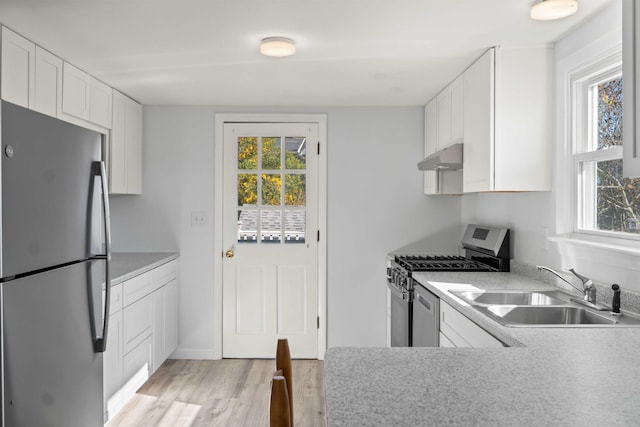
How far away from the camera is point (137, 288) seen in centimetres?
325

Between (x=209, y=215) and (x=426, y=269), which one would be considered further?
(x=209, y=215)

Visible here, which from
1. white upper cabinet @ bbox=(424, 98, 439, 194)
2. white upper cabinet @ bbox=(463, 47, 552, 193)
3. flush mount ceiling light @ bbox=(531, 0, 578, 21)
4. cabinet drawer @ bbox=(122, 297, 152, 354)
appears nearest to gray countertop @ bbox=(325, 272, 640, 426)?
white upper cabinet @ bbox=(463, 47, 552, 193)

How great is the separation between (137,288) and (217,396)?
96cm

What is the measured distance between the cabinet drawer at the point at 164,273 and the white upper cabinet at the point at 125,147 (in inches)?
26.8

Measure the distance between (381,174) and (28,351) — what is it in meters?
3.10

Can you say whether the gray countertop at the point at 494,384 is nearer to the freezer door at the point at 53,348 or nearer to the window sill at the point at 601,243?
the window sill at the point at 601,243

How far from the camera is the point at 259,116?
4.27 m

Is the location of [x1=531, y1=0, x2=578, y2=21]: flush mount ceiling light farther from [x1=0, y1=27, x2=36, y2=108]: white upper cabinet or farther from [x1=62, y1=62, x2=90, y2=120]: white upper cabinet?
[x1=62, y1=62, x2=90, y2=120]: white upper cabinet

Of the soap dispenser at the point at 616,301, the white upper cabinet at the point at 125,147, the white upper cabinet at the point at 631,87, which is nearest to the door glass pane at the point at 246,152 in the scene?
the white upper cabinet at the point at 125,147

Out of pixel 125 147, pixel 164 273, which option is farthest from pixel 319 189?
pixel 125 147

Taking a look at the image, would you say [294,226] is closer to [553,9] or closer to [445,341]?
[445,341]

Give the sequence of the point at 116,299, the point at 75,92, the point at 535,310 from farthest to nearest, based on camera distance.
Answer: the point at 75,92
the point at 116,299
the point at 535,310

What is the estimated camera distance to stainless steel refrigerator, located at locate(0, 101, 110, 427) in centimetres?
168

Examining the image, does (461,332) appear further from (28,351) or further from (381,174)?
(381,174)
